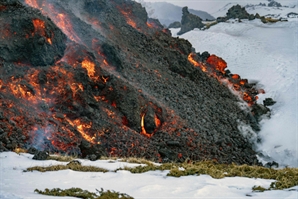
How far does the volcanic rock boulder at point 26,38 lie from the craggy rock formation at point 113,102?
193mm

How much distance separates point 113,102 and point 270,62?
89.2 ft

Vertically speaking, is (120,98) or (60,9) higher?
(60,9)

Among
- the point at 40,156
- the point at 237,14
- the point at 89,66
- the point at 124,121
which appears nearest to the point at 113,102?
the point at 124,121

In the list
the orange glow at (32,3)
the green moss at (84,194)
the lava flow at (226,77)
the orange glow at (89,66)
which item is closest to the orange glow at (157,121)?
the orange glow at (89,66)

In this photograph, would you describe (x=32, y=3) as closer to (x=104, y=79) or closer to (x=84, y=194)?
(x=104, y=79)

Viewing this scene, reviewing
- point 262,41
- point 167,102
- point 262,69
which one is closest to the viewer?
point 167,102

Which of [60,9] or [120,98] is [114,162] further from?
[60,9]

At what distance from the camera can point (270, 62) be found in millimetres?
42781

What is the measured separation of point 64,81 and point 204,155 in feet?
33.0

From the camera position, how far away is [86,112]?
2056cm

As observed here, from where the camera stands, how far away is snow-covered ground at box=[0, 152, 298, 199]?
7.67 m

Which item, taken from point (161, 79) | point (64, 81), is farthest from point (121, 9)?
point (64, 81)

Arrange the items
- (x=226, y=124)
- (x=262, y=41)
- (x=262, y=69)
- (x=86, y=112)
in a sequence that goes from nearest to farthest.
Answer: (x=86, y=112) < (x=226, y=124) < (x=262, y=69) < (x=262, y=41)

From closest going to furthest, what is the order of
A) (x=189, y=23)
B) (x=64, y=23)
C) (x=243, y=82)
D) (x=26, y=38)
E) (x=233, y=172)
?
(x=233, y=172) < (x=26, y=38) < (x=64, y=23) < (x=243, y=82) < (x=189, y=23)
